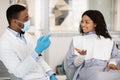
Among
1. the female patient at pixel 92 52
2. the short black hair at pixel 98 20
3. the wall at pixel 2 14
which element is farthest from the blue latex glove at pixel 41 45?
the wall at pixel 2 14

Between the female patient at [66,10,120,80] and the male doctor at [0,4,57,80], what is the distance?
0.87 ft

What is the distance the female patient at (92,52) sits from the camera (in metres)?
2.09

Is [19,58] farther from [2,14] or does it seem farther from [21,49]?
[2,14]

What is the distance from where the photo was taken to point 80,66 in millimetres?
2172

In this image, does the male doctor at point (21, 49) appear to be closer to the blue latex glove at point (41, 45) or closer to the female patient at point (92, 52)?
the blue latex glove at point (41, 45)

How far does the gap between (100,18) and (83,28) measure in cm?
19

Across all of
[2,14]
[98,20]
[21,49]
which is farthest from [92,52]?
[2,14]

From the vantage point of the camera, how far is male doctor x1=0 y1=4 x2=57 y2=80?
65.1 inches

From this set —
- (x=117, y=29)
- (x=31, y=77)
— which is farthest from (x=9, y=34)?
(x=117, y=29)

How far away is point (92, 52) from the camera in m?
2.20

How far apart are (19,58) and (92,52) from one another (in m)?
0.72

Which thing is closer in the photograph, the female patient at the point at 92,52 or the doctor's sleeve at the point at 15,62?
the doctor's sleeve at the point at 15,62

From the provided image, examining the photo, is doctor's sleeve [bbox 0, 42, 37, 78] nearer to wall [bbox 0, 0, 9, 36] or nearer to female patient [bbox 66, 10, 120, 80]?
female patient [bbox 66, 10, 120, 80]

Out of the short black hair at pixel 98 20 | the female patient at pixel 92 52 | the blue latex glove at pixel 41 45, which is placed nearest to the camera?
the blue latex glove at pixel 41 45
